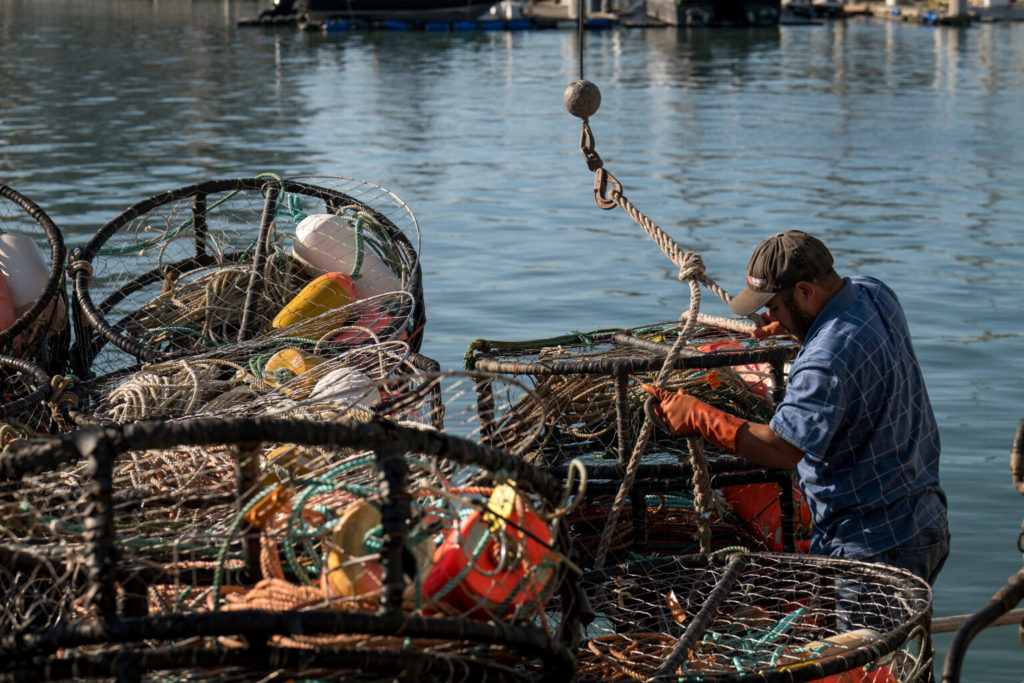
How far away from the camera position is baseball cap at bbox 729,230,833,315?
337 centimetres

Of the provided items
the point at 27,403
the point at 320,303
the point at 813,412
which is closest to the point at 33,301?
the point at 320,303

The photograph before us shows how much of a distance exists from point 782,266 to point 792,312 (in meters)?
0.14

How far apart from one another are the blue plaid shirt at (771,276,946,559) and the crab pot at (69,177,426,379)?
1.82m

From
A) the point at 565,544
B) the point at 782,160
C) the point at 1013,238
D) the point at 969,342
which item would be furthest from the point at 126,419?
the point at 782,160

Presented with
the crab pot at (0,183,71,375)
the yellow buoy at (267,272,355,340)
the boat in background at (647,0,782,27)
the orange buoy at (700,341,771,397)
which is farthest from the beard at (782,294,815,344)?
the boat in background at (647,0,782,27)

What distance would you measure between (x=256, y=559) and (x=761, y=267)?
1.58 metres

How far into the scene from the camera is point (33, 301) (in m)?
5.09

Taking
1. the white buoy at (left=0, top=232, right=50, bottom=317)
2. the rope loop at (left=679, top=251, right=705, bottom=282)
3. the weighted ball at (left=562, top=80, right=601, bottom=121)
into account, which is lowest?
the white buoy at (left=0, top=232, right=50, bottom=317)

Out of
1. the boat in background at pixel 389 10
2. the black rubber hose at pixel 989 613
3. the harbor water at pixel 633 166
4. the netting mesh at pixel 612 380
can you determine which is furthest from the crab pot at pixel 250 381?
the boat in background at pixel 389 10

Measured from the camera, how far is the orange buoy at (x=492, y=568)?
8.06 ft

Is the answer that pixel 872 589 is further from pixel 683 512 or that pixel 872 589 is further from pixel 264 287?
pixel 264 287

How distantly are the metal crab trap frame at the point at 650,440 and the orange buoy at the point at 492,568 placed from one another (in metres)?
1.27

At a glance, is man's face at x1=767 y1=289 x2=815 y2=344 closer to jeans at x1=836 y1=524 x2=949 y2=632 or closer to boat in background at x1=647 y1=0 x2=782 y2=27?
jeans at x1=836 y1=524 x2=949 y2=632

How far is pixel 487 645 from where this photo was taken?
7.78 ft
